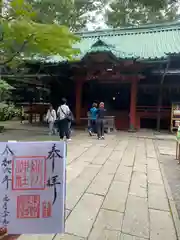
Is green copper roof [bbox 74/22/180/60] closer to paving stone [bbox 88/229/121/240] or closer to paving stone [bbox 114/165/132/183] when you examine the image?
paving stone [bbox 114/165/132/183]

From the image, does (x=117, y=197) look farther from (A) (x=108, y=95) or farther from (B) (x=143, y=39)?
(B) (x=143, y=39)

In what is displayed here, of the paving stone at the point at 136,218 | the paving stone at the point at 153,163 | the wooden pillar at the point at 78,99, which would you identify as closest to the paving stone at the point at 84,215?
the paving stone at the point at 136,218

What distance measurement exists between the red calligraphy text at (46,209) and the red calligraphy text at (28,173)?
0.14 m

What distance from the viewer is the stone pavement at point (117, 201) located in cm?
246

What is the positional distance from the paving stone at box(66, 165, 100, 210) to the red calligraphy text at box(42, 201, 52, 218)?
4.19 feet

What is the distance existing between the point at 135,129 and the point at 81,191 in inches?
321

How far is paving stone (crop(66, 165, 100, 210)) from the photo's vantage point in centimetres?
318

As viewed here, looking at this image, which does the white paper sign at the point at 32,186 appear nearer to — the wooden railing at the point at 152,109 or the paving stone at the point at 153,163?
the paving stone at the point at 153,163

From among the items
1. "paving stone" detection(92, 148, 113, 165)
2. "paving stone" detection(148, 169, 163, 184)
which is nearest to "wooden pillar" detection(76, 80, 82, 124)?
"paving stone" detection(92, 148, 113, 165)

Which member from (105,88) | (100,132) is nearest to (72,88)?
(105,88)

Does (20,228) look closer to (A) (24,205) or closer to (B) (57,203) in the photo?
(A) (24,205)

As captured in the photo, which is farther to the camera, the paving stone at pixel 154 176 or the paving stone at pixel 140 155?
the paving stone at pixel 140 155

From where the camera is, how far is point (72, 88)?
13.8 meters

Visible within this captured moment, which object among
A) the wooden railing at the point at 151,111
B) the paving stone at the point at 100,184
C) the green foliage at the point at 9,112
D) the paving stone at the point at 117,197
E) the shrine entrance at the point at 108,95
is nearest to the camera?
the paving stone at the point at 117,197
